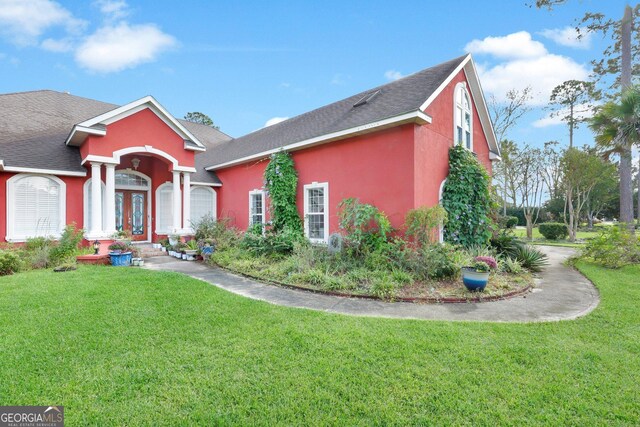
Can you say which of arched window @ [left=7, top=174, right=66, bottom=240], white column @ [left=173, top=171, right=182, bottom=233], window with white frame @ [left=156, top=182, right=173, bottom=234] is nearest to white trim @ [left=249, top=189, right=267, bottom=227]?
white column @ [left=173, top=171, right=182, bottom=233]

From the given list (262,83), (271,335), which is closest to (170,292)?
(271,335)

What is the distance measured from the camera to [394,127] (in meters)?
7.88

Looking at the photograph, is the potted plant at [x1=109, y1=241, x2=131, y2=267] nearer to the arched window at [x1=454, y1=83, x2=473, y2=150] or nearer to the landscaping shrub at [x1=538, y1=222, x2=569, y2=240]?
the arched window at [x1=454, y1=83, x2=473, y2=150]

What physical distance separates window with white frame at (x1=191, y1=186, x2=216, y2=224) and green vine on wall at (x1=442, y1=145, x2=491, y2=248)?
33.9ft

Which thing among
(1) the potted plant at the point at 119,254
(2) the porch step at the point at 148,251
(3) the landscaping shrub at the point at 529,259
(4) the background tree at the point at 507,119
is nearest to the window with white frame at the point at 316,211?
(1) the potted plant at the point at 119,254

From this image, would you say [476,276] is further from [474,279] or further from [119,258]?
[119,258]

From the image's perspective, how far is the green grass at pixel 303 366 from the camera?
8.14 ft

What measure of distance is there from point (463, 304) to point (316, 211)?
5.63 m

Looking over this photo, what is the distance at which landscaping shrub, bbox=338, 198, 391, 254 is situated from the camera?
749 cm

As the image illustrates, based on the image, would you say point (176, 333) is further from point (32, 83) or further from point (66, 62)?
point (32, 83)

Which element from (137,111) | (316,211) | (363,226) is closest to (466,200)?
(363,226)

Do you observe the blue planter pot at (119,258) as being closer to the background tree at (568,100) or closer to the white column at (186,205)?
the white column at (186,205)

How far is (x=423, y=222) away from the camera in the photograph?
7.06 meters

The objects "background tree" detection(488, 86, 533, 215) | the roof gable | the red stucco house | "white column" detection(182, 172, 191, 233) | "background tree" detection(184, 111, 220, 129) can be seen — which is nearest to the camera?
the roof gable
